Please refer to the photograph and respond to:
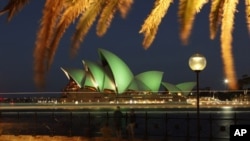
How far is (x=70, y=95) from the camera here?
88.1 meters

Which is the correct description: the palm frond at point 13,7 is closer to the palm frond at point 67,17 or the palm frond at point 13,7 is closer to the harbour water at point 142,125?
the palm frond at point 67,17

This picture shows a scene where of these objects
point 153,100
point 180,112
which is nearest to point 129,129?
point 180,112

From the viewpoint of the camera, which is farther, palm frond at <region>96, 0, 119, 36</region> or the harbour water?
the harbour water

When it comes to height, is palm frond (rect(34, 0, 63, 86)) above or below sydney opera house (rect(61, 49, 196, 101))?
below

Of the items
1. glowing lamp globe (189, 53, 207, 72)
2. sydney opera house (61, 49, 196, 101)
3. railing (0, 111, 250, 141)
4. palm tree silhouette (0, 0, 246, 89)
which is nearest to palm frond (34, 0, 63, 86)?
palm tree silhouette (0, 0, 246, 89)

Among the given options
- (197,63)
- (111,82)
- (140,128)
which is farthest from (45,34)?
(111,82)

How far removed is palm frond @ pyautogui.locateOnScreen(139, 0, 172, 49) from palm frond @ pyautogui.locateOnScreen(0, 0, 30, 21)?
1011 mm

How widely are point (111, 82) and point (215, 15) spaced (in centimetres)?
6695

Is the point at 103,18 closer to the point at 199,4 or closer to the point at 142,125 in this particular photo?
the point at 199,4

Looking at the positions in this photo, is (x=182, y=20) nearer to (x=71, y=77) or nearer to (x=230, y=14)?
(x=230, y=14)

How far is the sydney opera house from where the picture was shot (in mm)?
67250

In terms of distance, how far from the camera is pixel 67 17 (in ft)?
13.3

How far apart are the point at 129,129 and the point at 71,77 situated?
57686 mm

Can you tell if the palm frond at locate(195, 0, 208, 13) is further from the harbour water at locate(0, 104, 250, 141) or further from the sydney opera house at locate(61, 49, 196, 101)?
the sydney opera house at locate(61, 49, 196, 101)
